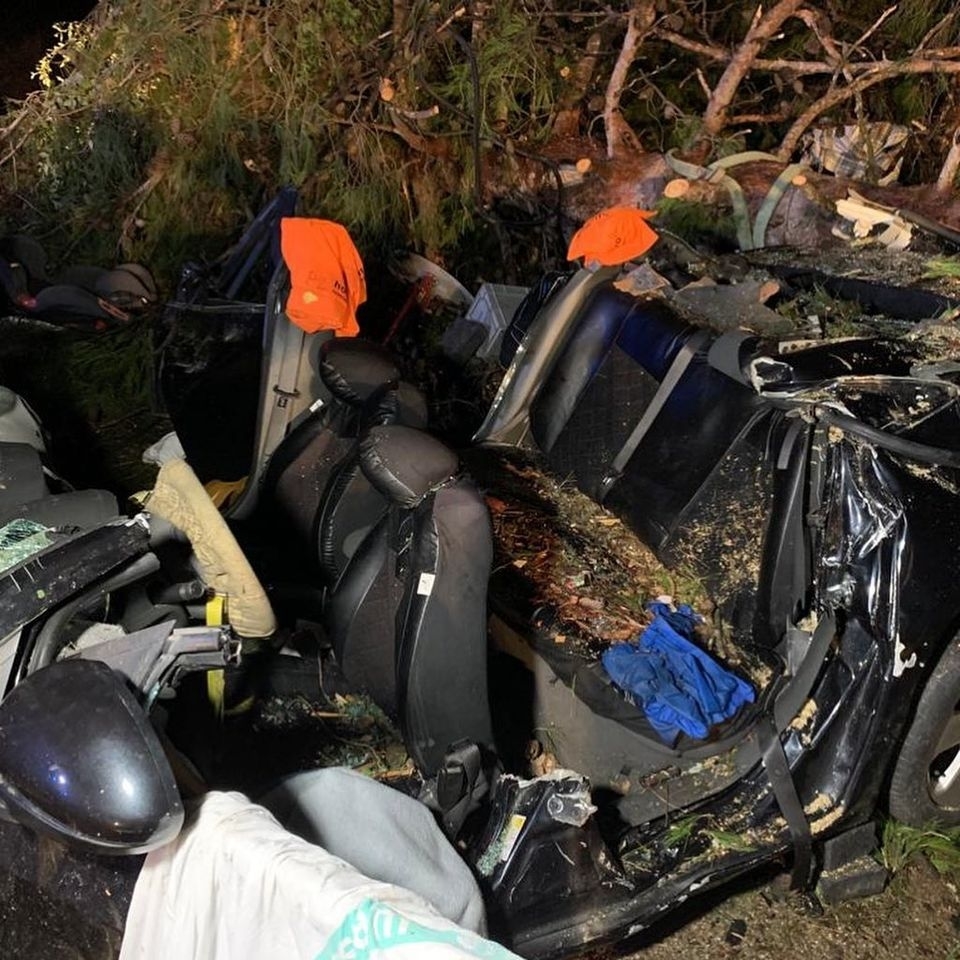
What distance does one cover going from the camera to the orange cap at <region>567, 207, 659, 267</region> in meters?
3.15

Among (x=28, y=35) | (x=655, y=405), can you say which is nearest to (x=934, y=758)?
(x=655, y=405)

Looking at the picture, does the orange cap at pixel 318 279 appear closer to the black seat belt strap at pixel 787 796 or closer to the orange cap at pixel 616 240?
the orange cap at pixel 616 240

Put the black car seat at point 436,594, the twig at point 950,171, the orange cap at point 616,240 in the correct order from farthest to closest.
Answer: the twig at point 950,171
the orange cap at point 616,240
the black car seat at point 436,594

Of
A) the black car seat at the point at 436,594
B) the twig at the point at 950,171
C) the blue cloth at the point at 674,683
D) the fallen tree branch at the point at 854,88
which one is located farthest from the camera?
the fallen tree branch at the point at 854,88

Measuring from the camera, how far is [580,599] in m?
2.74

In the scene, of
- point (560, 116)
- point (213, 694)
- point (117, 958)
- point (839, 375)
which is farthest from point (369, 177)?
point (117, 958)

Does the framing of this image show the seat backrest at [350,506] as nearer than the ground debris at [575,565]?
Yes

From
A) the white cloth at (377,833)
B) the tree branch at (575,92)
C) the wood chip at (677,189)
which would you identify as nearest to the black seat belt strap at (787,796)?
the white cloth at (377,833)

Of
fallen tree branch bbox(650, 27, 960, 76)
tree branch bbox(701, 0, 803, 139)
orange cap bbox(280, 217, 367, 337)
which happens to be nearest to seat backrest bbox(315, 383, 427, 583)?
orange cap bbox(280, 217, 367, 337)

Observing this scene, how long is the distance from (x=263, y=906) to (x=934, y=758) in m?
1.83

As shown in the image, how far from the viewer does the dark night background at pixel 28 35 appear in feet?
23.6

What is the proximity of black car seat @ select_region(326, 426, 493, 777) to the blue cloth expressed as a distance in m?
0.51

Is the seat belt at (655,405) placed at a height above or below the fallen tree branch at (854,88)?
below

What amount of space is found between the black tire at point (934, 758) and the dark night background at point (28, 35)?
24.3ft
